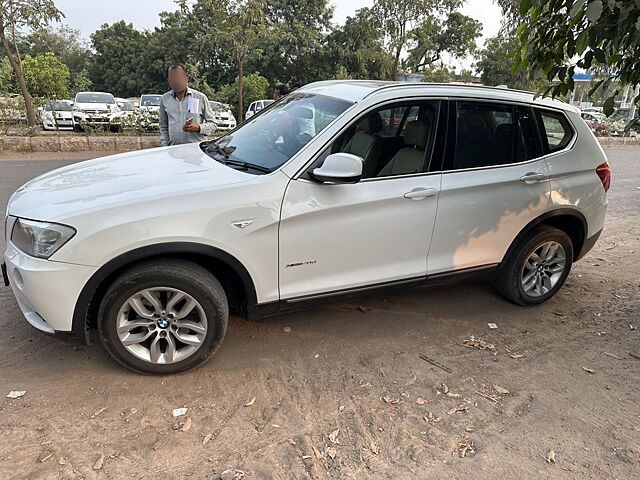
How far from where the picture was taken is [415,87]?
11.5 feet

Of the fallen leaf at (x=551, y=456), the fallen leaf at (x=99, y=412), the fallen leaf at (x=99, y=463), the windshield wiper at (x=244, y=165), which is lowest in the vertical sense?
the fallen leaf at (x=551, y=456)

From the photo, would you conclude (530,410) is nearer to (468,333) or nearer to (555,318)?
(468,333)

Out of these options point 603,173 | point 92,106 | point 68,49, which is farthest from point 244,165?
point 68,49

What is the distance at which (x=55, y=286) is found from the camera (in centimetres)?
258

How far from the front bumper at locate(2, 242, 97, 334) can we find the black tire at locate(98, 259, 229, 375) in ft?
0.55

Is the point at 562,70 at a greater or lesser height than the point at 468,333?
greater

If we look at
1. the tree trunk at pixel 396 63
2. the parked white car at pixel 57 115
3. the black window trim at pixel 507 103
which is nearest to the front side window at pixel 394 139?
the black window trim at pixel 507 103

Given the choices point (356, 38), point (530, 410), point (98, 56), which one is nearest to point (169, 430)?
point (530, 410)

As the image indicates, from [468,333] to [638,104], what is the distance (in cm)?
192

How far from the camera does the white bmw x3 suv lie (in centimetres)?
266

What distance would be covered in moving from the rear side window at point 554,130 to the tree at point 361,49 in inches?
1163

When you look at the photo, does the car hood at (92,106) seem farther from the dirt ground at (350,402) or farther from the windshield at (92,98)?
the dirt ground at (350,402)

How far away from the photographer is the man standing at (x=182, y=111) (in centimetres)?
496

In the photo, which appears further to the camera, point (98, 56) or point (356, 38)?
point (98, 56)
